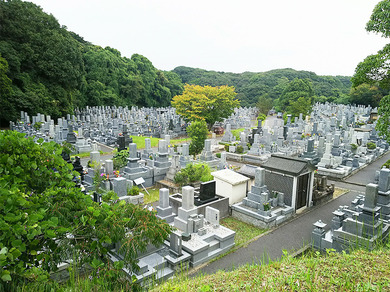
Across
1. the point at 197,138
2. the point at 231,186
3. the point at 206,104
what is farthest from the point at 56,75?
the point at 231,186

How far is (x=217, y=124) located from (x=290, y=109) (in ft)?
46.0

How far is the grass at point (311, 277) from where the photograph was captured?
339cm

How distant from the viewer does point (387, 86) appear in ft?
36.2

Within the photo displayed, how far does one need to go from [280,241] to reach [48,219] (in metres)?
8.12

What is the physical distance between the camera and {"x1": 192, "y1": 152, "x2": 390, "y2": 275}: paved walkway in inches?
319

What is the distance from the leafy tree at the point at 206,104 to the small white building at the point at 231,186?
18.7 metres

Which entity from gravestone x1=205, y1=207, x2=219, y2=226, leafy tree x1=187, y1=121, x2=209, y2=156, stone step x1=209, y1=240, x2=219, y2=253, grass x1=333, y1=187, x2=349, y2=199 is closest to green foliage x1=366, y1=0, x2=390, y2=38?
grass x1=333, y1=187, x2=349, y2=199

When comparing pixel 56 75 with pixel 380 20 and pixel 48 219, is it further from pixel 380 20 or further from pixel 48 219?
pixel 48 219

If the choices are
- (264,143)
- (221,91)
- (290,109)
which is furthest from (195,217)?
(290,109)

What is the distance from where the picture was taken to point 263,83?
8081 centimetres

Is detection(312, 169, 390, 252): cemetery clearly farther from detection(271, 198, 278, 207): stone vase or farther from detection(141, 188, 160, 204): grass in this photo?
detection(141, 188, 160, 204): grass

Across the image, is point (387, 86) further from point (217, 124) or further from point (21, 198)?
point (217, 124)

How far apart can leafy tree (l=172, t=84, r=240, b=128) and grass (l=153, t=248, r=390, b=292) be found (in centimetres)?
2708

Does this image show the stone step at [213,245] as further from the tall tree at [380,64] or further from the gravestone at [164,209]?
the tall tree at [380,64]
